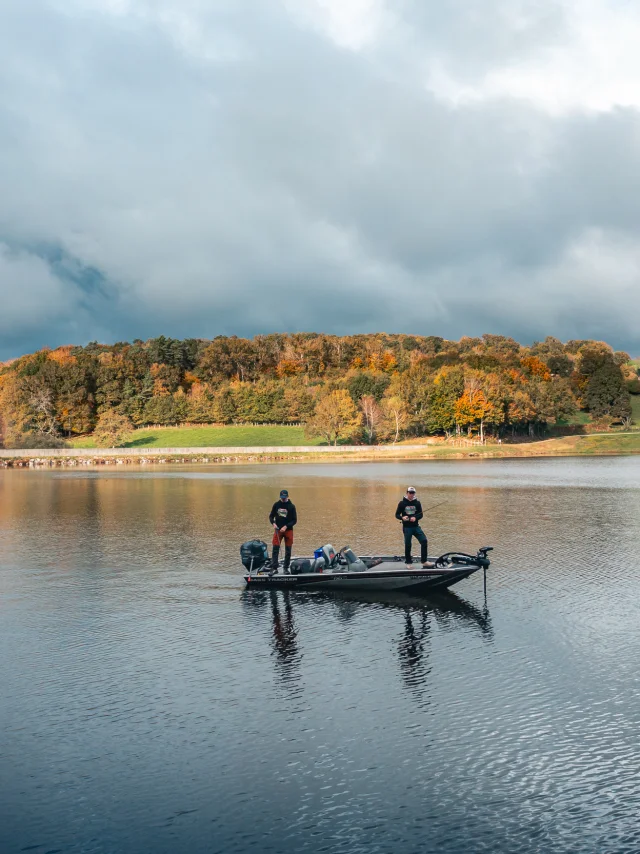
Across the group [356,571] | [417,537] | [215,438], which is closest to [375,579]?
[356,571]

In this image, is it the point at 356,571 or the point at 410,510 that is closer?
the point at 356,571

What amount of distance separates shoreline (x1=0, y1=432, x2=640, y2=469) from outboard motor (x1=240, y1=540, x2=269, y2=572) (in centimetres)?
9782

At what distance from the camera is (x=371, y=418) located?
518 ft

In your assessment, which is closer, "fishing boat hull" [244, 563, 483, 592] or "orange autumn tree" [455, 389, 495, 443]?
"fishing boat hull" [244, 563, 483, 592]

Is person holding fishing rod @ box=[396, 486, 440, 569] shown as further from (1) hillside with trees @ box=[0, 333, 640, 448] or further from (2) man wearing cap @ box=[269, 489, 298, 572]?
(1) hillside with trees @ box=[0, 333, 640, 448]

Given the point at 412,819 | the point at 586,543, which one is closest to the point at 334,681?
the point at 412,819

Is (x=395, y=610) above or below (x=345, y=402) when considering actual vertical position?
below

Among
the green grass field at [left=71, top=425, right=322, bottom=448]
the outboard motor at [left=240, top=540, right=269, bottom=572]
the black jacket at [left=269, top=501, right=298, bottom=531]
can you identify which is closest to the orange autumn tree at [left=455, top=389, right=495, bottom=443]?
the green grass field at [left=71, top=425, right=322, bottom=448]

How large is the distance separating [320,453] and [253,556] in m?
114

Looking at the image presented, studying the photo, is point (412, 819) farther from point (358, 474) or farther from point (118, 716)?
point (358, 474)

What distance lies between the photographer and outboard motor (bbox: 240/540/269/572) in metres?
25.1

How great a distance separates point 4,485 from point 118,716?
7377 centimetres

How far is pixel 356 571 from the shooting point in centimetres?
2369

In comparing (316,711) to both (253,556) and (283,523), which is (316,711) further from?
(283,523)
